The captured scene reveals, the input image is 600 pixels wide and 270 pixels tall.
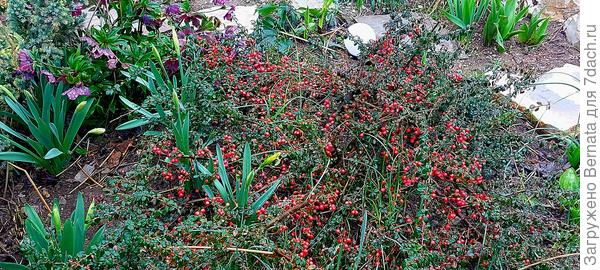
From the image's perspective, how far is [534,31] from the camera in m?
3.95

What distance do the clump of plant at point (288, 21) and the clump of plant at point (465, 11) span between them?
77 cm

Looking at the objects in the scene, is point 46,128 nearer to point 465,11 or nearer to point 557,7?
point 465,11

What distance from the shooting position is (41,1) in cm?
283

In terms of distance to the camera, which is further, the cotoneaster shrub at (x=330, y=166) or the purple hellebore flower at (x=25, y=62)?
the purple hellebore flower at (x=25, y=62)

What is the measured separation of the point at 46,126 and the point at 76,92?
204 millimetres

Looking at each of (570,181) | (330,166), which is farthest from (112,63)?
(570,181)

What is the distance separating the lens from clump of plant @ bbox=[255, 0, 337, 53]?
3691mm

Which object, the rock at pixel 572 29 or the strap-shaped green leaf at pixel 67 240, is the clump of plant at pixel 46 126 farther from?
the rock at pixel 572 29

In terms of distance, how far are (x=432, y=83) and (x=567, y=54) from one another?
157 cm

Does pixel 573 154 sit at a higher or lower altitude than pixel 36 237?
lower

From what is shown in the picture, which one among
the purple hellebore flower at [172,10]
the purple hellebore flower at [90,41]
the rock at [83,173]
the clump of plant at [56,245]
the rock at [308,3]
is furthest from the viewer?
the rock at [308,3]

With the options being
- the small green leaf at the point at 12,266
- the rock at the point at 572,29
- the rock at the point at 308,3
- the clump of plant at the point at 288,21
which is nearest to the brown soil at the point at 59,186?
the small green leaf at the point at 12,266

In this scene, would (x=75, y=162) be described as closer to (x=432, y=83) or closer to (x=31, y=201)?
(x=31, y=201)

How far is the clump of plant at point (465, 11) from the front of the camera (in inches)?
152
